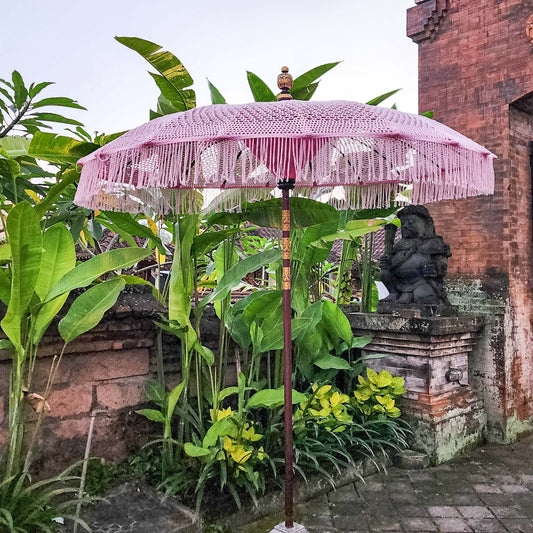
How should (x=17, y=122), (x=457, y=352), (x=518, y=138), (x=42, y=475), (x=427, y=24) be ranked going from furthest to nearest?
1. (x=427, y=24)
2. (x=518, y=138)
3. (x=457, y=352)
4. (x=17, y=122)
5. (x=42, y=475)

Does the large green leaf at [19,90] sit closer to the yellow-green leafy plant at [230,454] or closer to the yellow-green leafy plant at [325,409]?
the yellow-green leafy plant at [230,454]

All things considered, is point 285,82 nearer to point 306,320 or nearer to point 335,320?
point 306,320

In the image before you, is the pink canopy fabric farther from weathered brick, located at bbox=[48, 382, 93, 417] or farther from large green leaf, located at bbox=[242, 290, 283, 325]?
weathered brick, located at bbox=[48, 382, 93, 417]

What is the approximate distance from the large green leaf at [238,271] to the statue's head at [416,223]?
1969mm

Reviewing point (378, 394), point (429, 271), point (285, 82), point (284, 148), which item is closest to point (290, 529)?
point (284, 148)

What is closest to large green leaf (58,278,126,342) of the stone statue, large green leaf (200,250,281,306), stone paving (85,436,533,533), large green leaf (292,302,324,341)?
large green leaf (200,250,281,306)

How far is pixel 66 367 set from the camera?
2939 millimetres

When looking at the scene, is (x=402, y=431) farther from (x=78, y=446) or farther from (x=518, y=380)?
(x=78, y=446)

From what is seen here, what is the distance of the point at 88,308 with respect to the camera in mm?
2549

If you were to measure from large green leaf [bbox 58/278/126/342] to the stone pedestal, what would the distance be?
2371mm

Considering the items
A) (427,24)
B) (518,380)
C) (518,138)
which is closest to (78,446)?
(518,380)

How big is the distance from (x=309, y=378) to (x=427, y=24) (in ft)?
11.4

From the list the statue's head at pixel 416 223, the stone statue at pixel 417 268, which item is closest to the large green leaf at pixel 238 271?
the stone statue at pixel 417 268

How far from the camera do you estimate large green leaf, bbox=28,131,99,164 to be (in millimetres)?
2619
